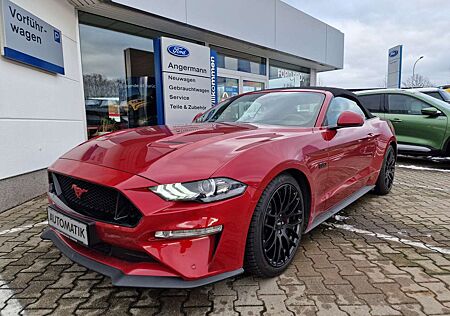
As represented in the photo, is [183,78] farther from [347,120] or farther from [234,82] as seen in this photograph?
[347,120]

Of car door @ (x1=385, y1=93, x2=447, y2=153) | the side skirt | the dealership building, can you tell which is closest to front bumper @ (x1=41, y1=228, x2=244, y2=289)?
the side skirt

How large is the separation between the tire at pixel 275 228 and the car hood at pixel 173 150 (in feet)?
1.18

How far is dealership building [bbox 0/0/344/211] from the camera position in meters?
4.03

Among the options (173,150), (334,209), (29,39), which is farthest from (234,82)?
(173,150)

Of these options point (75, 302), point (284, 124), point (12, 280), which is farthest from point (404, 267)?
point (12, 280)

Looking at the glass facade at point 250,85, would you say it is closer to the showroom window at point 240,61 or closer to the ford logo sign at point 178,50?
the showroom window at point 240,61

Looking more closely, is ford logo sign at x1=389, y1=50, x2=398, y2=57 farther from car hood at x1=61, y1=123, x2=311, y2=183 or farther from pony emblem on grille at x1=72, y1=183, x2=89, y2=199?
pony emblem on grille at x1=72, y1=183, x2=89, y2=199

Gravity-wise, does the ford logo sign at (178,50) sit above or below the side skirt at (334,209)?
above

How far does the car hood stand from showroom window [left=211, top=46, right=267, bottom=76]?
686cm

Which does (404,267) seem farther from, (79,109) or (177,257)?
(79,109)

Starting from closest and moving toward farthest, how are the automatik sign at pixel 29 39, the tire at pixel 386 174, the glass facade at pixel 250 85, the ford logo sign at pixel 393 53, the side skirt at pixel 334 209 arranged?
the side skirt at pixel 334 209
the automatik sign at pixel 29 39
the tire at pixel 386 174
the glass facade at pixel 250 85
the ford logo sign at pixel 393 53

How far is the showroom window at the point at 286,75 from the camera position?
11.1 metres

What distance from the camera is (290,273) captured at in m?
2.31

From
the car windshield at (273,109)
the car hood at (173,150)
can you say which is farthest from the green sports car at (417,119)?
the car hood at (173,150)
